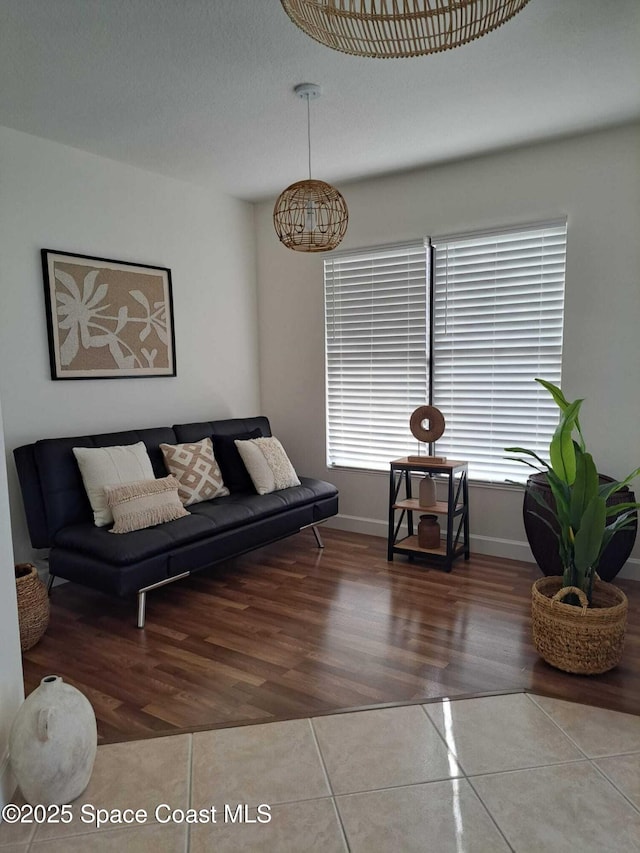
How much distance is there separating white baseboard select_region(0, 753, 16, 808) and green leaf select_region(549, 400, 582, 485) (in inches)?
89.9

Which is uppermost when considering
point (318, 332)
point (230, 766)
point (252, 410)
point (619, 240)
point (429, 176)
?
point (429, 176)

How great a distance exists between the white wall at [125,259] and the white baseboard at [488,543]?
1.26m

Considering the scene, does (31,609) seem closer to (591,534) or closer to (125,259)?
(125,259)

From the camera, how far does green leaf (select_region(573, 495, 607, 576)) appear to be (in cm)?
242

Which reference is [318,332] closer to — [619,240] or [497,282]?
[497,282]

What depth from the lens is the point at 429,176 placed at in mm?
4082

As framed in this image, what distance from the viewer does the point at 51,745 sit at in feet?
5.61

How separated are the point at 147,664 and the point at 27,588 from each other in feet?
2.24

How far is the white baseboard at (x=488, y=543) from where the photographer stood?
356 cm

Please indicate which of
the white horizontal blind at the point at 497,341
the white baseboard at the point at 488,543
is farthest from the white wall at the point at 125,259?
the white horizontal blind at the point at 497,341

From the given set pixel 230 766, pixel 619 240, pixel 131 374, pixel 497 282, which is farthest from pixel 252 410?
pixel 230 766

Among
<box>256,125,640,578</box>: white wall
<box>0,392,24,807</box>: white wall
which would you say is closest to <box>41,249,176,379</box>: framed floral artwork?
<box>256,125,640,578</box>: white wall

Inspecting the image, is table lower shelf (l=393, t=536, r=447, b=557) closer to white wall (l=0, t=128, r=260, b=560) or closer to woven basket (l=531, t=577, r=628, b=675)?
woven basket (l=531, t=577, r=628, b=675)

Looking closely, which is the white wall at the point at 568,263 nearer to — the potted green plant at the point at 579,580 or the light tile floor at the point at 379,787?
the potted green plant at the point at 579,580
